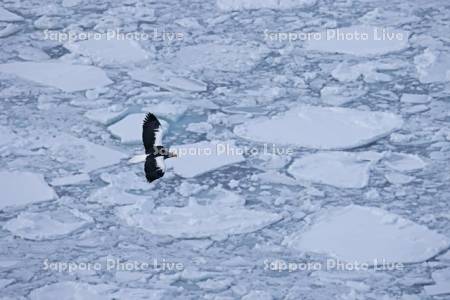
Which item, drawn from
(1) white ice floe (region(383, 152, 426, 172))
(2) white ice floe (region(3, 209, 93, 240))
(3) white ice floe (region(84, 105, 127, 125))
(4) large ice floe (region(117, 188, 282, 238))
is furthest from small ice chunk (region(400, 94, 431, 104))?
(2) white ice floe (region(3, 209, 93, 240))

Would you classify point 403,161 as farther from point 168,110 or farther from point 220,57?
point 220,57

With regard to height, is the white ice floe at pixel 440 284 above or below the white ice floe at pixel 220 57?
below

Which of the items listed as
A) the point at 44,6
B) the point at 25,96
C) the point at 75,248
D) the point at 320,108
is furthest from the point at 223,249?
the point at 44,6

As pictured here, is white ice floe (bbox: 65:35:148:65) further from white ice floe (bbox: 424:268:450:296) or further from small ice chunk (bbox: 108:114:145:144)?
white ice floe (bbox: 424:268:450:296)

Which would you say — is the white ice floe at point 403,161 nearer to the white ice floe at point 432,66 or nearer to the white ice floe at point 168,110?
the white ice floe at point 432,66

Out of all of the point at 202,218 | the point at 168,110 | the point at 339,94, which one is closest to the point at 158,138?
the point at 202,218

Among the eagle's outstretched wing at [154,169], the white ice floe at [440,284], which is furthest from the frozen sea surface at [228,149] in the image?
the eagle's outstretched wing at [154,169]
